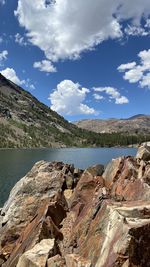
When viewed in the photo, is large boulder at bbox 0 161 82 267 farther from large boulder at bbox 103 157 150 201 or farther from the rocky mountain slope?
large boulder at bbox 103 157 150 201

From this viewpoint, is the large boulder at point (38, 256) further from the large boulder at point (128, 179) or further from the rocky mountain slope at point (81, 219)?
the large boulder at point (128, 179)

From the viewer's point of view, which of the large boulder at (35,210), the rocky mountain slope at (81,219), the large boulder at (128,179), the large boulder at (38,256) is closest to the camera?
the rocky mountain slope at (81,219)

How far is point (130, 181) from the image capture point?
2577 cm

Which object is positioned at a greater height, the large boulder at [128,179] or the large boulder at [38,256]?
the large boulder at [128,179]

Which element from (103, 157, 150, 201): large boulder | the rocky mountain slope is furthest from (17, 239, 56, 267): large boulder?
(103, 157, 150, 201): large boulder

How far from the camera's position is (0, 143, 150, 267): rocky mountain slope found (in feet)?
50.4

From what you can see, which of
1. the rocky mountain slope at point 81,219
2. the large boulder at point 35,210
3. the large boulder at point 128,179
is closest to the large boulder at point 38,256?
the rocky mountain slope at point 81,219

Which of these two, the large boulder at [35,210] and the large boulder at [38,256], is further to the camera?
the large boulder at [35,210]

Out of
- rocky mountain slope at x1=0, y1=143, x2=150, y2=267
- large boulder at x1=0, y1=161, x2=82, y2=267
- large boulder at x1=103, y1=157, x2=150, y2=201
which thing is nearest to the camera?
rocky mountain slope at x1=0, y1=143, x2=150, y2=267

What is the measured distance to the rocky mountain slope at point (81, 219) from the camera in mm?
15359

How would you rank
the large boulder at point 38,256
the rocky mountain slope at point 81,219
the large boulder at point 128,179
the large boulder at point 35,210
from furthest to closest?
1. the large boulder at point 35,210
2. the large boulder at point 128,179
3. the large boulder at point 38,256
4. the rocky mountain slope at point 81,219

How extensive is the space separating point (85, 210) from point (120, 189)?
Result: 352cm

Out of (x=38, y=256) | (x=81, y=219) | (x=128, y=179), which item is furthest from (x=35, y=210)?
(x=38, y=256)

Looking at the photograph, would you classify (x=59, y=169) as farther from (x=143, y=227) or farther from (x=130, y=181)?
(x=143, y=227)
